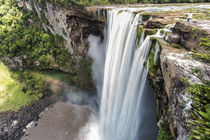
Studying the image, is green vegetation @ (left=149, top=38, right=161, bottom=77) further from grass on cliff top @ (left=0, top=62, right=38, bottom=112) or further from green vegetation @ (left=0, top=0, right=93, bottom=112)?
grass on cliff top @ (left=0, top=62, right=38, bottom=112)

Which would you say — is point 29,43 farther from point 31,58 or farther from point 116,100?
point 116,100

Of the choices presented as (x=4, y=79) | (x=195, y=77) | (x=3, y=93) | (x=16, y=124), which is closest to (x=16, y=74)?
(x=4, y=79)

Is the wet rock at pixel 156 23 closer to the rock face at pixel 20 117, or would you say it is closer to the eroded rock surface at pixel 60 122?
the eroded rock surface at pixel 60 122

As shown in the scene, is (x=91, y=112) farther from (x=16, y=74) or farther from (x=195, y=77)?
(x=195, y=77)

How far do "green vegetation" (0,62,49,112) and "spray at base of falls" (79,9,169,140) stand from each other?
370 inches

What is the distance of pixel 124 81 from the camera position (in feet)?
30.5

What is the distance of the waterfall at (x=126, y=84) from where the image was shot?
7.21 meters

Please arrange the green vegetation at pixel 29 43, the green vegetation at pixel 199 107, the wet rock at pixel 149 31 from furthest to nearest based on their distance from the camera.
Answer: the green vegetation at pixel 29 43
the wet rock at pixel 149 31
the green vegetation at pixel 199 107

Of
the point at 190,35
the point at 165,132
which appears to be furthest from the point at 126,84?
the point at 190,35

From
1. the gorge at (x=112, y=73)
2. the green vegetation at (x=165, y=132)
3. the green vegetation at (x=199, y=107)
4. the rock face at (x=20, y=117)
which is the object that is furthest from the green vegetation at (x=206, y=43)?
the rock face at (x=20, y=117)

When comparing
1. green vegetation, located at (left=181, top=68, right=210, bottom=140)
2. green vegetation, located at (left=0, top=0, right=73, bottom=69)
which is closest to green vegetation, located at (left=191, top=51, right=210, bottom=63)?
green vegetation, located at (left=181, top=68, right=210, bottom=140)

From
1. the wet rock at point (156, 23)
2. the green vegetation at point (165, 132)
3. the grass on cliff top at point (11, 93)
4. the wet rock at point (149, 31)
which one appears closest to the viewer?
the green vegetation at point (165, 132)

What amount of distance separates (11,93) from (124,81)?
50.1ft

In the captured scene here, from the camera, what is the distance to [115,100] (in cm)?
1068
